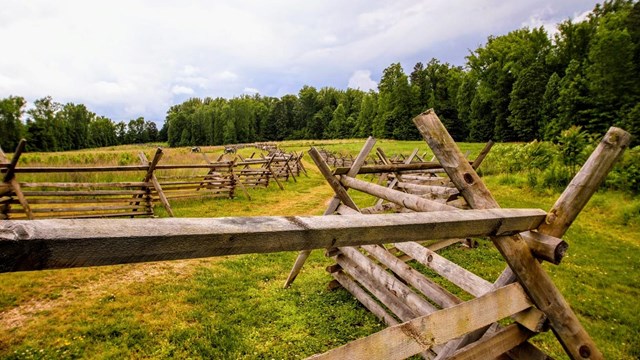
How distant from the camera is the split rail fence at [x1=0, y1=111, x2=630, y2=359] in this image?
3.24ft

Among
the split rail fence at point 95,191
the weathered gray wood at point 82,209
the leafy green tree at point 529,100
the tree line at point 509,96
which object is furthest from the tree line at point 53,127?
the leafy green tree at point 529,100

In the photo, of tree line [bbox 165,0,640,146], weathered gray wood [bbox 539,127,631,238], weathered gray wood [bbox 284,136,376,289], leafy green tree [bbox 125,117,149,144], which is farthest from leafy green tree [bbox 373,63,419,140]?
leafy green tree [bbox 125,117,149,144]

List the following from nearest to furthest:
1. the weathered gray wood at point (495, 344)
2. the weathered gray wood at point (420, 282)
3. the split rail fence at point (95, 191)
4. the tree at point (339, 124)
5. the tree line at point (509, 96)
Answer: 1. the weathered gray wood at point (495, 344)
2. the weathered gray wood at point (420, 282)
3. the split rail fence at point (95, 191)
4. the tree line at point (509, 96)
5. the tree at point (339, 124)

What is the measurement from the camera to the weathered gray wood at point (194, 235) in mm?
922

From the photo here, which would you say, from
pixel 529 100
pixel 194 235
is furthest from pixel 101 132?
pixel 194 235

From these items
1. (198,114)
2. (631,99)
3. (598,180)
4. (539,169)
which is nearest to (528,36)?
(631,99)

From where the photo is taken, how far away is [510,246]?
6.79 feet

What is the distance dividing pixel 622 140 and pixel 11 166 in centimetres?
1031

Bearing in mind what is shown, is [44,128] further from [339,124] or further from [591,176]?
[591,176]

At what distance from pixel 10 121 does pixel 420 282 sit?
247 ft

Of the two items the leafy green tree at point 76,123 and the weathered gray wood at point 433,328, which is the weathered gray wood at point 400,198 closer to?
the weathered gray wood at point 433,328

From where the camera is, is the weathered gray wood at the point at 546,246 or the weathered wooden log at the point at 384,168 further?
the weathered wooden log at the point at 384,168

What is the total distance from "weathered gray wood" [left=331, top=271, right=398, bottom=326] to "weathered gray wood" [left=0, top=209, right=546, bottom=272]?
2548mm

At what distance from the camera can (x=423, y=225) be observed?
160 cm
